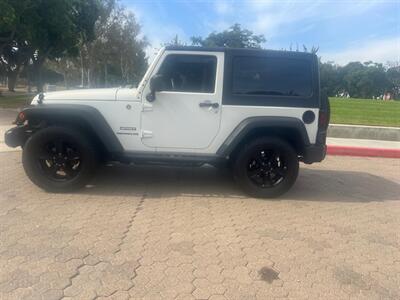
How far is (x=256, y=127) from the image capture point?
4.93 metres

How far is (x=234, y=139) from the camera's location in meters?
4.92

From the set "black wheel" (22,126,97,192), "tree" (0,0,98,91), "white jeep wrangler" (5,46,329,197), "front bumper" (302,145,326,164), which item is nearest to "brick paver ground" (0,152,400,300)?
"black wheel" (22,126,97,192)

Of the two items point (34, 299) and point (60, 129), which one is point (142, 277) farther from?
point (60, 129)

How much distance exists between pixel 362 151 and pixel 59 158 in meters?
7.36

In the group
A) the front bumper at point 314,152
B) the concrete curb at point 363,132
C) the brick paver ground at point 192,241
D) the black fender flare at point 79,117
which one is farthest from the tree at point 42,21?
the front bumper at point 314,152

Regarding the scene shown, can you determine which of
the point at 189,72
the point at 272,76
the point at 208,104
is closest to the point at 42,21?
the point at 189,72

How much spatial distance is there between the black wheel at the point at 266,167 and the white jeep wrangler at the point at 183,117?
2cm

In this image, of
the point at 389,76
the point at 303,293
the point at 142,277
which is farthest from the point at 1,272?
the point at 389,76

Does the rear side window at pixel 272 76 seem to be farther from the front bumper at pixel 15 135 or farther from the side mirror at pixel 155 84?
the front bumper at pixel 15 135

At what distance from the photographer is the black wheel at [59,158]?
4883 millimetres

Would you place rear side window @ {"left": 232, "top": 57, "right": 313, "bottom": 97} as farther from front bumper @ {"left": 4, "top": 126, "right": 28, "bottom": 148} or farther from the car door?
front bumper @ {"left": 4, "top": 126, "right": 28, "bottom": 148}

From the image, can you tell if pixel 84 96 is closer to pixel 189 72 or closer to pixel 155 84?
pixel 155 84

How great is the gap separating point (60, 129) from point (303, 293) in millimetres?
3569

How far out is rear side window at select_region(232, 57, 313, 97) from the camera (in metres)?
5.00
